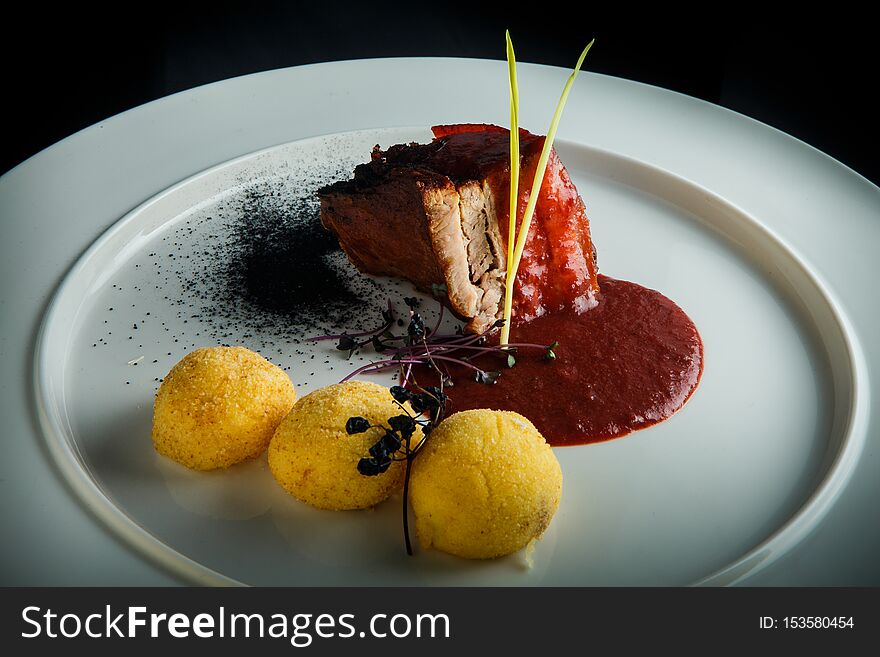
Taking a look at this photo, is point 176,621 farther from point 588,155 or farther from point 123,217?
point 588,155

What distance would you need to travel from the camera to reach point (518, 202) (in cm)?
301

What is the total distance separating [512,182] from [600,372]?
26.7 inches

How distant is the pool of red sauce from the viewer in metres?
2.71

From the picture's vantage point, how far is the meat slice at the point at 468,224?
2914mm

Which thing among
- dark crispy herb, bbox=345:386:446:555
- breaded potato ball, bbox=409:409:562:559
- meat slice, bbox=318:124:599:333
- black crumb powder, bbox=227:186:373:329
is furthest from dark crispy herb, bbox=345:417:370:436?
black crumb powder, bbox=227:186:373:329

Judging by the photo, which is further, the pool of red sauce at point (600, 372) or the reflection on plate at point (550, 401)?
the pool of red sauce at point (600, 372)

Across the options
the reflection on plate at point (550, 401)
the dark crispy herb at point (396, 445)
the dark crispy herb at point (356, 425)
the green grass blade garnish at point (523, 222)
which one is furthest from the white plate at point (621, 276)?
the green grass blade garnish at point (523, 222)

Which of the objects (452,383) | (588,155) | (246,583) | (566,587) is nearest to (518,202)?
(452,383)

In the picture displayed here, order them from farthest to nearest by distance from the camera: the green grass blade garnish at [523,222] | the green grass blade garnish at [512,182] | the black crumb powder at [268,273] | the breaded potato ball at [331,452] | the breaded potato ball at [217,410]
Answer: the black crumb powder at [268,273] < the green grass blade garnish at [523,222] < the green grass blade garnish at [512,182] < the breaded potato ball at [217,410] < the breaded potato ball at [331,452]

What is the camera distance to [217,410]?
94.3 inches

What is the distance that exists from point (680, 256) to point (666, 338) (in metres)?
0.60

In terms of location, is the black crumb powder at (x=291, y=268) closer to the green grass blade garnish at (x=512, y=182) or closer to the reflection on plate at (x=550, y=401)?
the reflection on plate at (x=550, y=401)

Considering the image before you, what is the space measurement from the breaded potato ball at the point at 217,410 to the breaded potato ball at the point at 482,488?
0.50 metres

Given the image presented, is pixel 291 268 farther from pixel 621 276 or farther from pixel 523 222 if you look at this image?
pixel 621 276
